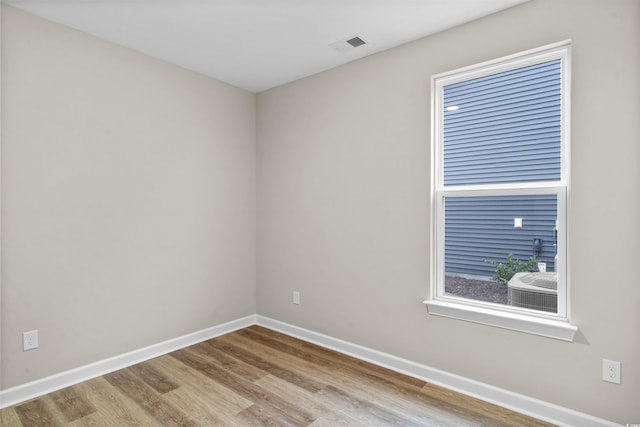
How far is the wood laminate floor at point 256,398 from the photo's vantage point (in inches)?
79.6

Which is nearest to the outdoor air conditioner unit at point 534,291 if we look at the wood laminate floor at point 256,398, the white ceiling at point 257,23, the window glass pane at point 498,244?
the window glass pane at point 498,244

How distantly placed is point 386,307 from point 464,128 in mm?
1471

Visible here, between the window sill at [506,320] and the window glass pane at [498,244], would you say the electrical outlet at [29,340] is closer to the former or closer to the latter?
the window sill at [506,320]

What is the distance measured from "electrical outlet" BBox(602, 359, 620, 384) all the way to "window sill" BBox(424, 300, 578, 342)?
7.3 inches

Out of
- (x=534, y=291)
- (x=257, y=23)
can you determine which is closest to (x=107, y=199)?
(x=257, y=23)

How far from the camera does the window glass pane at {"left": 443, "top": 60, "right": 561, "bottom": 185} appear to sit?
2.11m

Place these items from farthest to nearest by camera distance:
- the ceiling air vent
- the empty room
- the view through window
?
the ceiling air vent, the view through window, the empty room

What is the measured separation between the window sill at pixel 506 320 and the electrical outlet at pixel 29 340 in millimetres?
2653

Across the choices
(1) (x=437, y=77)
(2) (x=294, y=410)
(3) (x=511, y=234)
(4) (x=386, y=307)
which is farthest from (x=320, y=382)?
(1) (x=437, y=77)

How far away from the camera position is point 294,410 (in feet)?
7.01

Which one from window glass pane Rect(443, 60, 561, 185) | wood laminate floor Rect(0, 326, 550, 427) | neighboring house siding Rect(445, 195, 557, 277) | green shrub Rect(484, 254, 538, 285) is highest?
window glass pane Rect(443, 60, 561, 185)

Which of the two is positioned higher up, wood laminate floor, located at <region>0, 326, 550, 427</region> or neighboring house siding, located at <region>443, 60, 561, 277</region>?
neighboring house siding, located at <region>443, 60, 561, 277</region>

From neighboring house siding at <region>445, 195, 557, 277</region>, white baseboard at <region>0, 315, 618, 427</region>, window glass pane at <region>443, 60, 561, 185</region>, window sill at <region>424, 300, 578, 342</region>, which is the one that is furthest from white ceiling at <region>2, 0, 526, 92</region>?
white baseboard at <region>0, 315, 618, 427</region>

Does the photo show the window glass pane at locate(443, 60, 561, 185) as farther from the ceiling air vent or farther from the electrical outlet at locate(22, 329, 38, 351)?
the electrical outlet at locate(22, 329, 38, 351)
